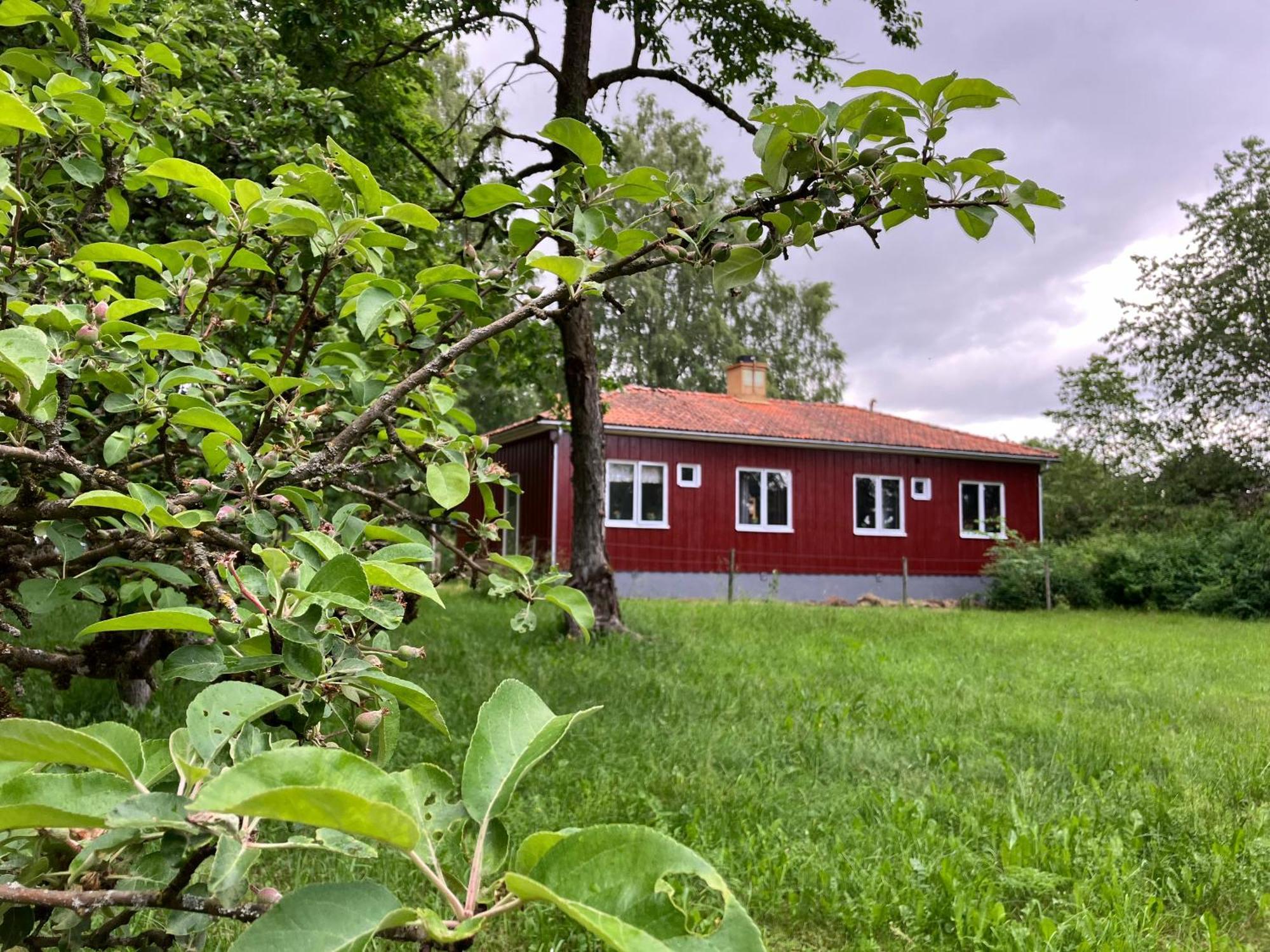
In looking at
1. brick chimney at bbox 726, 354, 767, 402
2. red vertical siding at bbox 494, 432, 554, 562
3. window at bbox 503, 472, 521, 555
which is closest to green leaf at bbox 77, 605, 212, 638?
red vertical siding at bbox 494, 432, 554, 562

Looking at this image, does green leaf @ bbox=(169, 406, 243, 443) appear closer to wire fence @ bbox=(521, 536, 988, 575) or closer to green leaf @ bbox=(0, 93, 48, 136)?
green leaf @ bbox=(0, 93, 48, 136)

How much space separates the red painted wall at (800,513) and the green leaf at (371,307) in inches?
556

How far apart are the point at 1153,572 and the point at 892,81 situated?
55.0 ft

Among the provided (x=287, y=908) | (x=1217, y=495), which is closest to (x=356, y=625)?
(x=287, y=908)

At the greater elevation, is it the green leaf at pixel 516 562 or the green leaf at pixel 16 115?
the green leaf at pixel 16 115

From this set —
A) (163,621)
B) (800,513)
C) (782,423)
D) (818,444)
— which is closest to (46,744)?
(163,621)

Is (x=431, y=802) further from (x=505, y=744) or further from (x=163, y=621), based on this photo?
(x=163, y=621)

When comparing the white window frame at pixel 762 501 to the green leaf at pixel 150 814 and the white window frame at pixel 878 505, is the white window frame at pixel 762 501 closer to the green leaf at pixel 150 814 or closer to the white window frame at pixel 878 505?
the white window frame at pixel 878 505

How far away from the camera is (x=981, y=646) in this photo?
8.52 m

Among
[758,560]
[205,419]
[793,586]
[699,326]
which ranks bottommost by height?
[793,586]

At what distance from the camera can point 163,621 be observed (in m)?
0.71

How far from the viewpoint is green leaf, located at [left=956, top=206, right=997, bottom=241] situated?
1154 mm

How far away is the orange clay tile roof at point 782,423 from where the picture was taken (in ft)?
54.9

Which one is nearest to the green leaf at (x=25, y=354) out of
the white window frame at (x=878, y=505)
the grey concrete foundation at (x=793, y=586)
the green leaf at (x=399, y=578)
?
the green leaf at (x=399, y=578)
